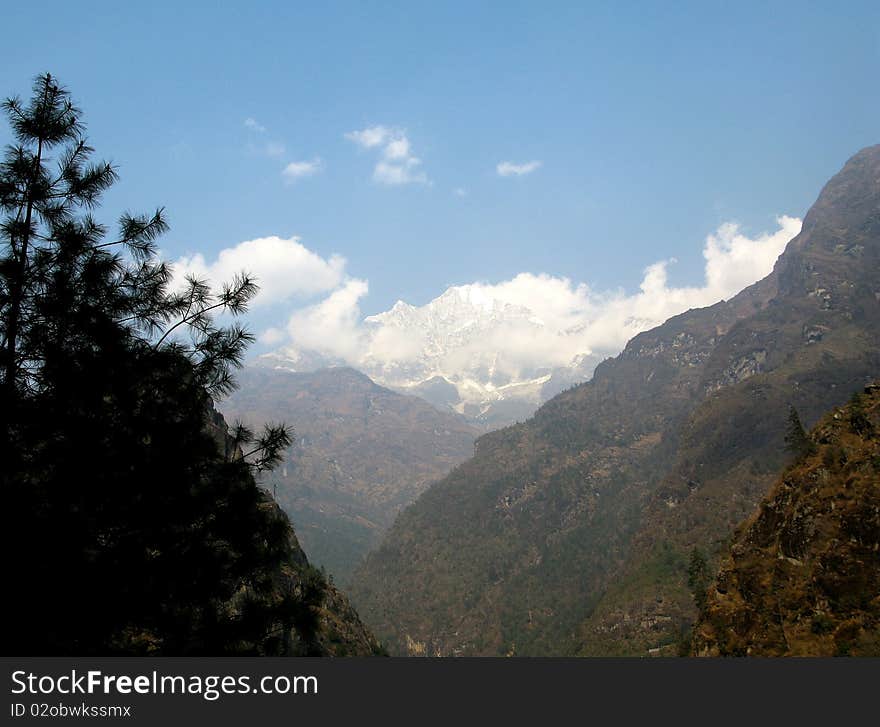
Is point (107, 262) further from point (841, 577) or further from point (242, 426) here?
point (841, 577)

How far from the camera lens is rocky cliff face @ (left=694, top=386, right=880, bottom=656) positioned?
128 feet

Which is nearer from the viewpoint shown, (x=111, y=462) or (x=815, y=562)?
(x=111, y=462)

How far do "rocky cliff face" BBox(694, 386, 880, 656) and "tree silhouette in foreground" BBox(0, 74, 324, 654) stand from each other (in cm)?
3844

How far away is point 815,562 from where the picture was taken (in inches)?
1785

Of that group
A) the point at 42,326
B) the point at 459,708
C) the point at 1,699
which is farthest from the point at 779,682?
the point at 42,326

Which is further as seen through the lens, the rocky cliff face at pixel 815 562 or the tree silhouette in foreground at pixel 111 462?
the rocky cliff face at pixel 815 562

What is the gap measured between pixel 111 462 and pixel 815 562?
2059 inches

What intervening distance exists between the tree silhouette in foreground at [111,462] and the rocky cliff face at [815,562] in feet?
126

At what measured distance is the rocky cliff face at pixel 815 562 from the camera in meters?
38.9

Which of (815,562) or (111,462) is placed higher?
(111,462)

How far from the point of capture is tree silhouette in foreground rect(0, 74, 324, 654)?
9.38 metres

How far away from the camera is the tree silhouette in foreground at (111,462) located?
938cm

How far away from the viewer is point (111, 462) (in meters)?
10.2

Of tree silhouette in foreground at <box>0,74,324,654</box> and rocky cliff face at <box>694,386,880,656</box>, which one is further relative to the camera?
rocky cliff face at <box>694,386,880,656</box>
